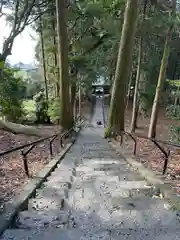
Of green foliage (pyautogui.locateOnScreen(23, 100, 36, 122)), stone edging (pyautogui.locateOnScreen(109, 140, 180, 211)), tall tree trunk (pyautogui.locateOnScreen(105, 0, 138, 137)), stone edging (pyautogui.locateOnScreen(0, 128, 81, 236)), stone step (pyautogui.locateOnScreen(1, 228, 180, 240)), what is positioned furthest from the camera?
green foliage (pyautogui.locateOnScreen(23, 100, 36, 122))

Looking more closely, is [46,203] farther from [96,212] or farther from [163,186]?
[163,186]

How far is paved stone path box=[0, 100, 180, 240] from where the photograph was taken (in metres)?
2.66

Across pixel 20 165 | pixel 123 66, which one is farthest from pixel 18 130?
pixel 20 165

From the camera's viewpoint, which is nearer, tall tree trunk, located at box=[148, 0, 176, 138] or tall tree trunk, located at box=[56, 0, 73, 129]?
tall tree trunk, located at box=[56, 0, 73, 129]

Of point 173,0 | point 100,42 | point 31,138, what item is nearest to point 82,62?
point 100,42

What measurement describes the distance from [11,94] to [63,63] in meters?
2.54

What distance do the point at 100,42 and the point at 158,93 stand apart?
7.20 m

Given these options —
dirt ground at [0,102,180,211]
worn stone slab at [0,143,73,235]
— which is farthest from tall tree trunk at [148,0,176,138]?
worn stone slab at [0,143,73,235]

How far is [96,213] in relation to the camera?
10.8 ft

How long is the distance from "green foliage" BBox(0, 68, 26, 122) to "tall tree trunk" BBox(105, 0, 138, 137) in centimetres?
389

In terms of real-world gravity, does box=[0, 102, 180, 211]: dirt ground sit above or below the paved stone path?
below

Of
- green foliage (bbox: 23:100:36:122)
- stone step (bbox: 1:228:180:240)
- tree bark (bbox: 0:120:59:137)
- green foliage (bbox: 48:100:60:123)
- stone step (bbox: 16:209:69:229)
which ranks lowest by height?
green foliage (bbox: 23:100:36:122)

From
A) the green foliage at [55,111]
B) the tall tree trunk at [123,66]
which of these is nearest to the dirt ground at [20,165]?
the tall tree trunk at [123,66]

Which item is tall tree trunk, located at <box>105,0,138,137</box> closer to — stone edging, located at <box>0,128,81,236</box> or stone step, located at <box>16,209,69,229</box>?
stone edging, located at <box>0,128,81,236</box>
